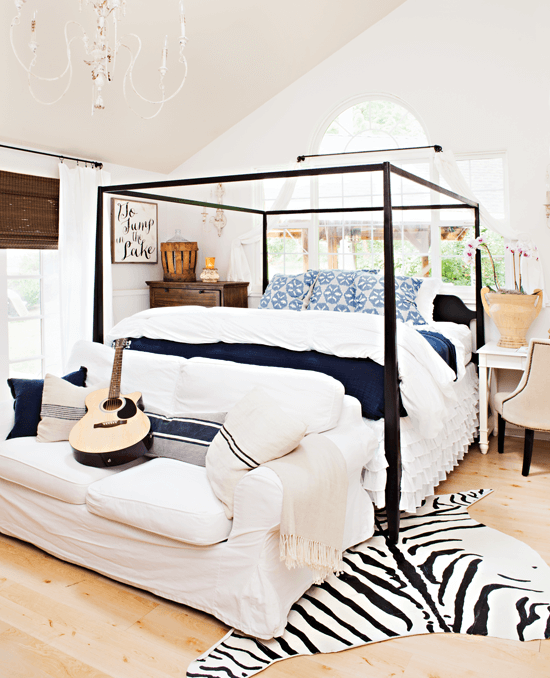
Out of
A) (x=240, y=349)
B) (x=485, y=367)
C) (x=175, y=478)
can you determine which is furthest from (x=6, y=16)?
(x=485, y=367)

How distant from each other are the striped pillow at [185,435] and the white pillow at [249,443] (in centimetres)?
27

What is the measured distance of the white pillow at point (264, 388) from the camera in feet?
7.95

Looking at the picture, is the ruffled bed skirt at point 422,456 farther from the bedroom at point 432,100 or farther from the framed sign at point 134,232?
the framed sign at point 134,232

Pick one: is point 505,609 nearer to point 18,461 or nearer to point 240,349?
point 240,349

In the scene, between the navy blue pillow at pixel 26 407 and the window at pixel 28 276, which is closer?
the navy blue pillow at pixel 26 407

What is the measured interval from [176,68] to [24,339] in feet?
7.41

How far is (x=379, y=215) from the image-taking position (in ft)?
15.5

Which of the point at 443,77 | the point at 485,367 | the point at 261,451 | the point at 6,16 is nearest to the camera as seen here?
the point at 261,451

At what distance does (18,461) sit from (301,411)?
48.4 inches

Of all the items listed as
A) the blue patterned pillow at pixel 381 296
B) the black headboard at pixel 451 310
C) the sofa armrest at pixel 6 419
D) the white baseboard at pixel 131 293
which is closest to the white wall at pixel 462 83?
the black headboard at pixel 451 310

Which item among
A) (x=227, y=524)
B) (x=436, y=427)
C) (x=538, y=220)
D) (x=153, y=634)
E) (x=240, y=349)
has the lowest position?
(x=153, y=634)

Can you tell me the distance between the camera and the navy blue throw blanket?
262 centimetres

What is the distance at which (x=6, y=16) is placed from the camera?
9.92 feet

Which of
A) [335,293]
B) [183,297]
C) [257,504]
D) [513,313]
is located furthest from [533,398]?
[183,297]
